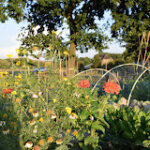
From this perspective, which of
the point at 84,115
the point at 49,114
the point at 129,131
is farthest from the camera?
the point at 84,115

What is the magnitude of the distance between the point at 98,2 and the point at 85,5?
0.86 m

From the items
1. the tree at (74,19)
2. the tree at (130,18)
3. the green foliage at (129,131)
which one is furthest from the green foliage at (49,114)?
the tree at (130,18)

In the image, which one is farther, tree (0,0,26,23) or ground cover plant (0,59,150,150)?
tree (0,0,26,23)

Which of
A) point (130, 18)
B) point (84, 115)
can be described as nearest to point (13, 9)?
point (130, 18)

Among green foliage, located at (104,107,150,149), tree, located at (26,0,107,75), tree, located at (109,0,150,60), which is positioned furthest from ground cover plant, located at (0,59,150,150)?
tree, located at (109,0,150,60)

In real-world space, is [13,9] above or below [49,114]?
above

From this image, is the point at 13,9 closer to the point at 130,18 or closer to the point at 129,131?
the point at 130,18

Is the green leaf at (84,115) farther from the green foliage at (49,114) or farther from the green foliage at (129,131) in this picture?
the green foliage at (129,131)

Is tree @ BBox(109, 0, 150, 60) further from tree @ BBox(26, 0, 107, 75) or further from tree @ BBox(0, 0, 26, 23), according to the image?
tree @ BBox(0, 0, 26, 23)

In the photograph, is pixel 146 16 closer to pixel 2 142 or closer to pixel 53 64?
pixel 53 64

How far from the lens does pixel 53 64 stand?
128 inches

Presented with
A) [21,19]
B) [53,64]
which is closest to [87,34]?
[21,19]

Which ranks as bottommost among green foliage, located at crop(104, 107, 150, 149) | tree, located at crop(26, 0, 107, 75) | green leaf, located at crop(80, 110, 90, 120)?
green foliage, located at crop(104, 107, 150, 149)

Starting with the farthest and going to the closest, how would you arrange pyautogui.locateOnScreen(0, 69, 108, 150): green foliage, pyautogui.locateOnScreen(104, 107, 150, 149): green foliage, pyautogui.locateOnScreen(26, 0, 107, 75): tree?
pyautogui.locateOnScreen(26, 0, 107, 75): tree, pyautogui.locateOnScreen(104, 107, 150, 149): green foliage, pyautogui.locateOnScreen(0, 69, 108, 150): green foliage
